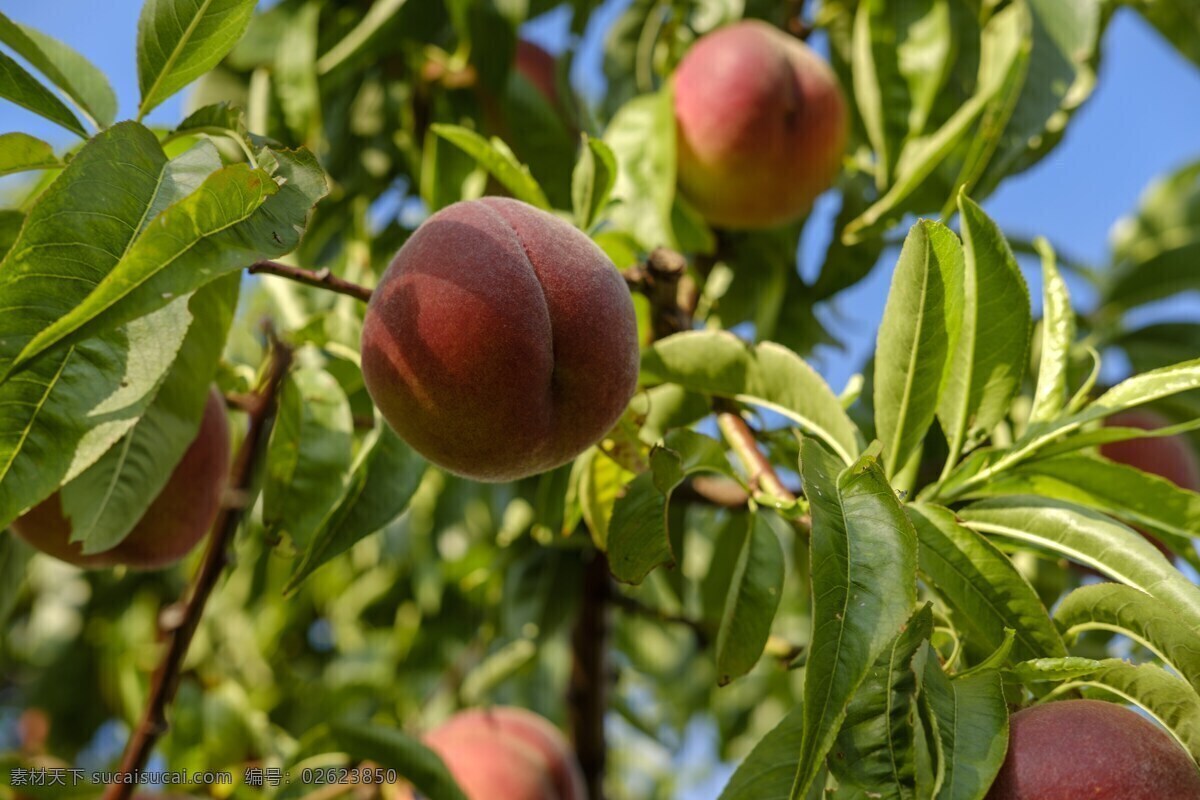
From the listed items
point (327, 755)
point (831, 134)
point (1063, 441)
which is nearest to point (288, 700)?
point (327, 755)

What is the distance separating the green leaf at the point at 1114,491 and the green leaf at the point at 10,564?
1.19 m

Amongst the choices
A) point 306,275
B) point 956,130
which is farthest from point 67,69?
point 956,130

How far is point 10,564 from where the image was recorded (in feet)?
5.09

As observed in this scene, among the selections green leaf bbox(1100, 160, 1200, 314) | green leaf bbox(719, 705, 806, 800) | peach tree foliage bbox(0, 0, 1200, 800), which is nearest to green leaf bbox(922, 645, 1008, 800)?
peach tree foliage bbox(0, 0, 1200, 800)

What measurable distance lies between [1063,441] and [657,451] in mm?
393

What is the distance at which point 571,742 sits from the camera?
2.23 m

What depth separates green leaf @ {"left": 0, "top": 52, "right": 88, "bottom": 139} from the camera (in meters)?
1.06

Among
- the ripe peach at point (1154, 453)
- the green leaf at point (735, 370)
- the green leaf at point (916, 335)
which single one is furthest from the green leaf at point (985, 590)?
the ripe peach at point (1154, 453)

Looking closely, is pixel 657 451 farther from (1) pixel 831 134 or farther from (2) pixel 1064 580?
(1) pixel 831 134

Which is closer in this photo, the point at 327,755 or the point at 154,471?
the point at 154,471

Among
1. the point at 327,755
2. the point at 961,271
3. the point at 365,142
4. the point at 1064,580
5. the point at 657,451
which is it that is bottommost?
the point at 327,755

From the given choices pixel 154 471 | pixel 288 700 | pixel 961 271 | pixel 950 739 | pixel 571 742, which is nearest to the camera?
pixel 950 739

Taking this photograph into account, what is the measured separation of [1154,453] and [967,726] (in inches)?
44.5

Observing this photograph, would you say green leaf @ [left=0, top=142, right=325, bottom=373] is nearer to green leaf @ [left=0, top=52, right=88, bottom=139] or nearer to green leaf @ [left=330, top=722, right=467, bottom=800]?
green leaf @ [left=0, top=52, right=88, bottom=139]
